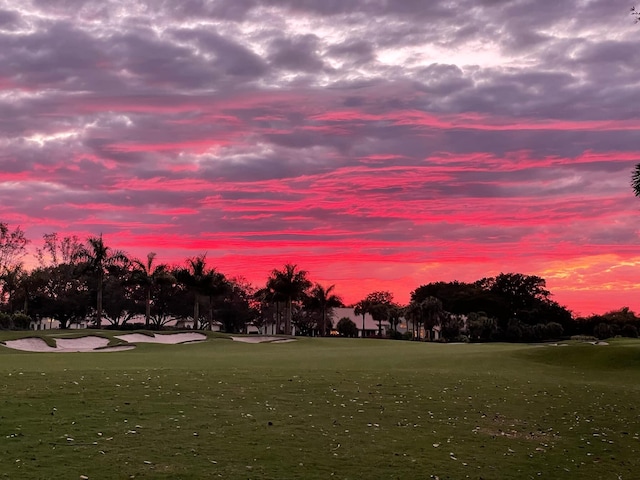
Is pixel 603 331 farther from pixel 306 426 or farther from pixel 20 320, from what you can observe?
pixel 306 426

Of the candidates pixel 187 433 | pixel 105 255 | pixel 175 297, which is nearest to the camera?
pixel 187 433

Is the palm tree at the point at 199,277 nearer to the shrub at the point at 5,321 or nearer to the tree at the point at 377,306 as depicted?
the shrub at the point at 5,321

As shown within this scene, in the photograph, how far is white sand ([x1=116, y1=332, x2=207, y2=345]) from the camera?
64.6 m

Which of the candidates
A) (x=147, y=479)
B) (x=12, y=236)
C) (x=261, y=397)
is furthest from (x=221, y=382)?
(x=12, y=236)

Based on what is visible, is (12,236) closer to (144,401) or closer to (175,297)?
(175,297)

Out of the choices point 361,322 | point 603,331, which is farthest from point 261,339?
point 361,322

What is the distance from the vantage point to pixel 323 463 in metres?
15.2

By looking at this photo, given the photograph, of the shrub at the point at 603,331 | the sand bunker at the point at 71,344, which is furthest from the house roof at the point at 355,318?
the sand bunker at the point at 71,344

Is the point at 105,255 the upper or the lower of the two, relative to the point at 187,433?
upper

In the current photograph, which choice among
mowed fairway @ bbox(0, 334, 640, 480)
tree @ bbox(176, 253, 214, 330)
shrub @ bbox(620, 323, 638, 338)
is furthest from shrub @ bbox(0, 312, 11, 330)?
shrub @ bbox(620, 323, 638, 338)

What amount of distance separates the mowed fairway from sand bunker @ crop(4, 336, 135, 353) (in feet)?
81.7

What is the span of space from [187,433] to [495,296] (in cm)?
13764

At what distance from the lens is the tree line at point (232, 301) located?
99812mm

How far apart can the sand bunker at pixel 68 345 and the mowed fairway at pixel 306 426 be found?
24895 millimetres
